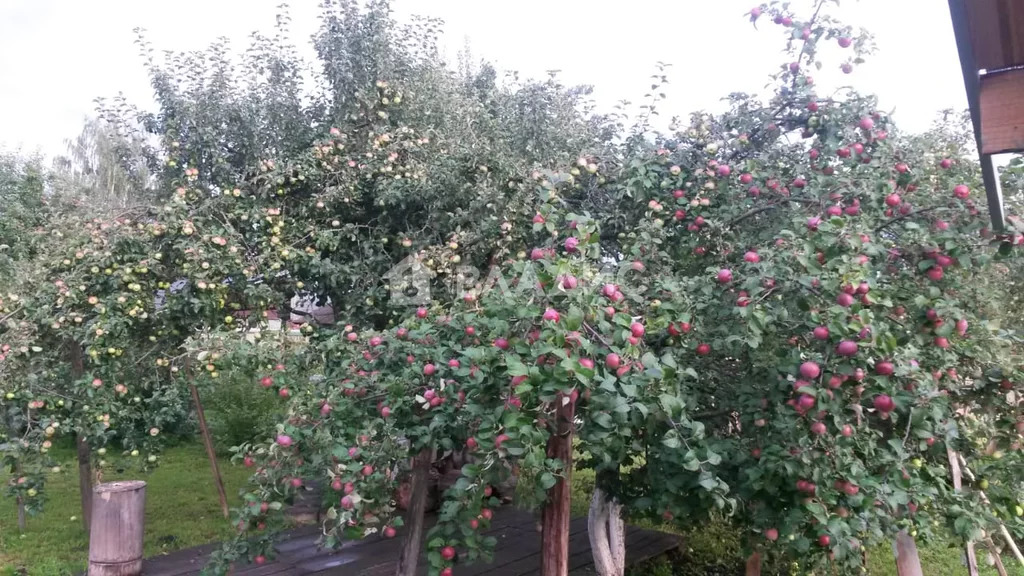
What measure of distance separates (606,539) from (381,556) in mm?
1440

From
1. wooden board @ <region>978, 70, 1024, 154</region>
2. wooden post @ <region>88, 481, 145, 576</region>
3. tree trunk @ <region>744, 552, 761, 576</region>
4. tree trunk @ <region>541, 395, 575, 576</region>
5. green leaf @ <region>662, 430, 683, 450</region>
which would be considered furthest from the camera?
wooden post @ <region>88, 481, 145, 576</region>

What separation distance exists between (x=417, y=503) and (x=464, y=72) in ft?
13.4

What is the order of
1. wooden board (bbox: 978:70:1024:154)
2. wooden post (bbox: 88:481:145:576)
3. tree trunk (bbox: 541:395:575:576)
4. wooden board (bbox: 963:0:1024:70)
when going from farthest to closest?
wooden post (bbox: 88:481:145:576)
tree trunk (bbox: 541:395:575:576)
wooden board (bbox: 978:70:1024:154)
wooden board (bbox: 963:0:1024:70)

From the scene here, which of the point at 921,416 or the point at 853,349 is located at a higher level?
the point at 853,349

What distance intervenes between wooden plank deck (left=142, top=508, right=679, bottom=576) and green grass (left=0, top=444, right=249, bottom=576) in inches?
26.2

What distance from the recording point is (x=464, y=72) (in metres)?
6.05

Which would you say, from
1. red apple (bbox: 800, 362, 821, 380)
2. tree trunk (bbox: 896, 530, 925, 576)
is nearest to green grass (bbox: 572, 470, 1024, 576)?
tree trunk (bbox: 896, 530, 925, 576)

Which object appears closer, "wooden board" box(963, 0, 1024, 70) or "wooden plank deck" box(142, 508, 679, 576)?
"wooden board" box(963, 0, 1024, 70)

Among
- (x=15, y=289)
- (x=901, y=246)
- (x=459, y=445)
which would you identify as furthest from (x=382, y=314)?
(x=901, y=246)

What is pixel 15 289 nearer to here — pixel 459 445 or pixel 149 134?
pixel 149 134

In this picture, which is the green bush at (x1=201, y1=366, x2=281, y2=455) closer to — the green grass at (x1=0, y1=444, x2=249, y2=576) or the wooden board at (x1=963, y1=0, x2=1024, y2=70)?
the green grass at (x1=0, y1=444, x2=249, y2=576)

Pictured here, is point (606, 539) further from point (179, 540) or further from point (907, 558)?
point (179, 540)

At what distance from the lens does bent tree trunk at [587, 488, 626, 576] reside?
3973 millimetres

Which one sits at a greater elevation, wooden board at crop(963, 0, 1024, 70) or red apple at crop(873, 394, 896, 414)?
wooden board at crop(963, 0, 1024, 70)
